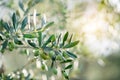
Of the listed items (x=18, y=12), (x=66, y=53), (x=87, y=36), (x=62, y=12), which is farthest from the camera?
(x=87, y=36)

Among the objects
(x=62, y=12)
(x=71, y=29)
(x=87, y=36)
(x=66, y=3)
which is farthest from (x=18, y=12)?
(x=87, y=36)

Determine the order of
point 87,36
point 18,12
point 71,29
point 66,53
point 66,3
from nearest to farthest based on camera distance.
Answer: point 66,53, point 18,12, point 66,3, point 71,29, point 87,36

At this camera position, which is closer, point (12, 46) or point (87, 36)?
point (12, 46)

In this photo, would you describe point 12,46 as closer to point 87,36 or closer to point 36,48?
point 36,48

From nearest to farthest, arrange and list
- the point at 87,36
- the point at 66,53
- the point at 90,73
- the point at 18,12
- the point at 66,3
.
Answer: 1. the point at 66,53
2. the point at 18,12
3. the point at 66,3
4. the point at 87,36
5. the point at 90,73

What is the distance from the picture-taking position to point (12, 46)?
193 centimetres

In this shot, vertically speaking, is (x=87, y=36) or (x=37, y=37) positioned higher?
(x=37, y=37)

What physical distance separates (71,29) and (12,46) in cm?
173

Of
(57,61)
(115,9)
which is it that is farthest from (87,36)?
(57,61)

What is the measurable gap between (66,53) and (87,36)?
2.14m

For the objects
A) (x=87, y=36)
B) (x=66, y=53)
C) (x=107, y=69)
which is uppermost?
(x=66, y=53)

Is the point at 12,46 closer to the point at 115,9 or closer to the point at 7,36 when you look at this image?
the point at 7,36

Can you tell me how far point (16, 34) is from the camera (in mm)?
1893

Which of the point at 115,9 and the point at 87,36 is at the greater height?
the point at 115,9
